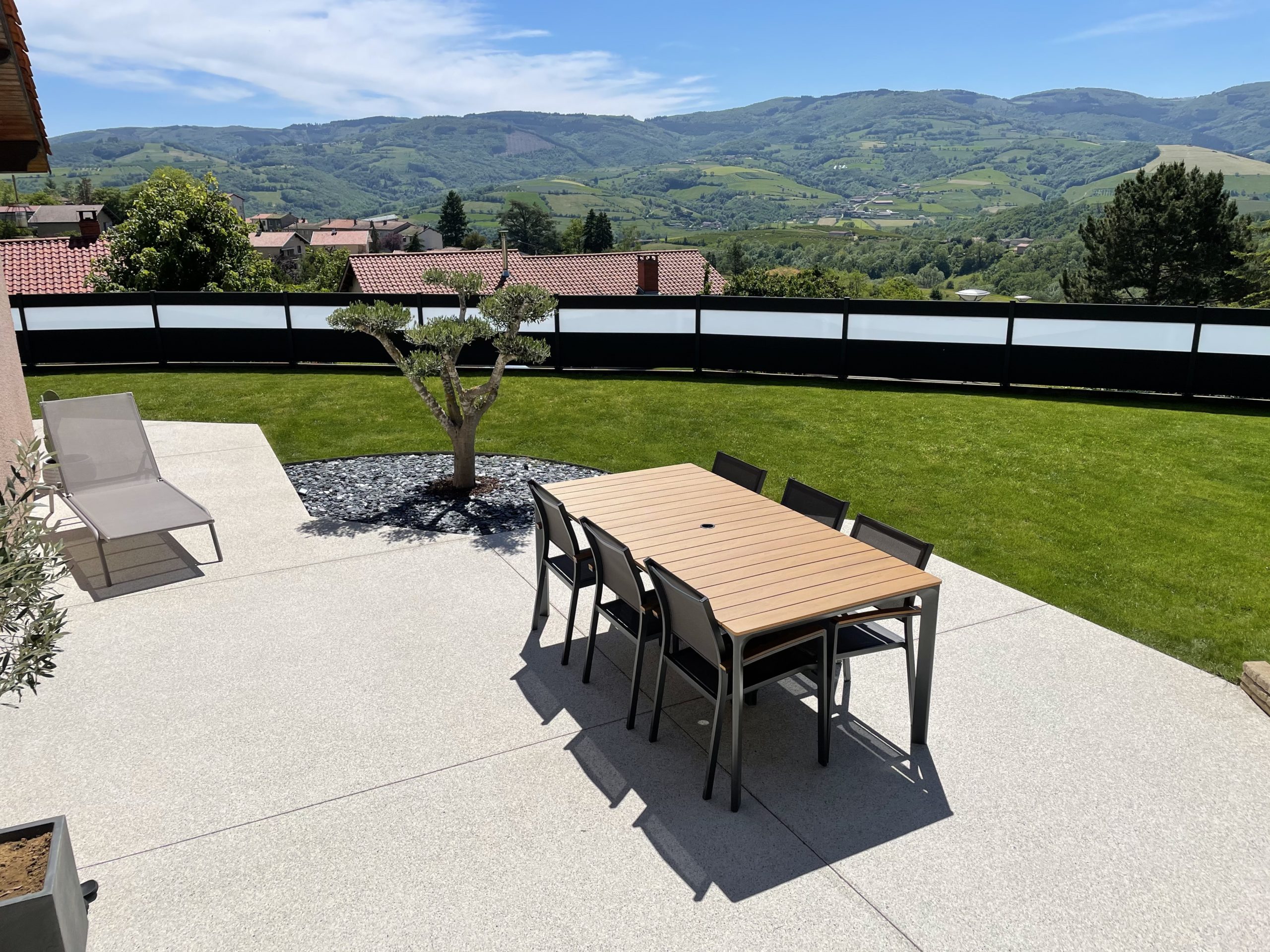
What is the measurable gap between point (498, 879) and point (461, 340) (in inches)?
186

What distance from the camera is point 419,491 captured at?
25.1 ft

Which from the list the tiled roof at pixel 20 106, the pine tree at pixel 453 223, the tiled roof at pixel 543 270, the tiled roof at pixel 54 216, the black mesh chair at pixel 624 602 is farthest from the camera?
the pine tree at pixel 453 223

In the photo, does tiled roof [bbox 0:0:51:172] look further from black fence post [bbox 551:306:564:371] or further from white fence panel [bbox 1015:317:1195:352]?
white fence panel [bbox 1015:317:1195:352]

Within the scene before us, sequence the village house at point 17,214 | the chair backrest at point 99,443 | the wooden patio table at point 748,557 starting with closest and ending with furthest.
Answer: the wooden patio table at point 748,557 < the chair backrest at point 99,443 < the village house at point 17,214

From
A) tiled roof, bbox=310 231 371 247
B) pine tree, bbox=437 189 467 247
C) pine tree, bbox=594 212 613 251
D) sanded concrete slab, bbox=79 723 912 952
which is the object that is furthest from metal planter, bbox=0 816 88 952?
tiled roof, bbox=310 231 371 247

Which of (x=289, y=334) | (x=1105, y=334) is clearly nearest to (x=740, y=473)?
(x=1105, y=334)

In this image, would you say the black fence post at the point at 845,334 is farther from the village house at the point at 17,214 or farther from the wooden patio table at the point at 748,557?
the village house at the point at 17,214

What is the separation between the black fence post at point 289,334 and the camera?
13258 millimetres

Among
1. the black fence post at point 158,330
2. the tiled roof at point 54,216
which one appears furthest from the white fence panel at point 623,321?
the tiled roof at point 54,216

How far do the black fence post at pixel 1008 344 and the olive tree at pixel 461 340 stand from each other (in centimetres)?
771

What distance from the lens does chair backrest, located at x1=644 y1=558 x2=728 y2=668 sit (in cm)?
337

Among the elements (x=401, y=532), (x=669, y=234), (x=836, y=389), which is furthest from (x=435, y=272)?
(x=669, y=234)

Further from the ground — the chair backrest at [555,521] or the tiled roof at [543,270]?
the tiled roof at [543,270]

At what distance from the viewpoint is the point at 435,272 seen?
7992 mm
